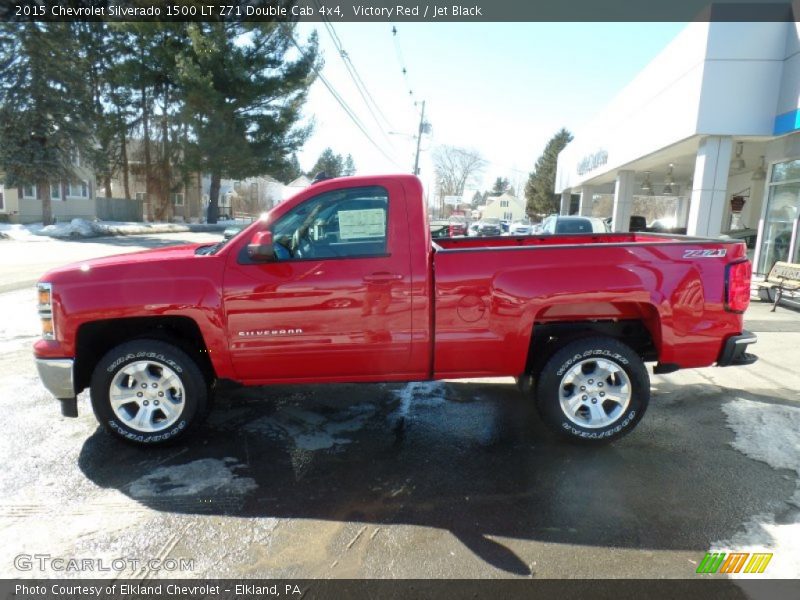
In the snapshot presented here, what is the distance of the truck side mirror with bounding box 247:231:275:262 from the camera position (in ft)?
11.5

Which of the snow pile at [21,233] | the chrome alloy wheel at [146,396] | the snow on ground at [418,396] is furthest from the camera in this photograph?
the snow pile at [21,233]

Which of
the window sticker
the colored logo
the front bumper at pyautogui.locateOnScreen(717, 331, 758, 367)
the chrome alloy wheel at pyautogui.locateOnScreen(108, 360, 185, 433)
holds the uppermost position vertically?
the window sticker

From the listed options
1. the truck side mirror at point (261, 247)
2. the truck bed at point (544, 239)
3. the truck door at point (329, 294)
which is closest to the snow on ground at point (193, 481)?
the truck door at point (329, 294)

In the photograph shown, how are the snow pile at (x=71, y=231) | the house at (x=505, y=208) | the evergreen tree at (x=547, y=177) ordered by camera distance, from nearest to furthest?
the snow pile at (x=71, y=231), the evergreen tree at (x=547, y=177), the house at (x=505, y=208)

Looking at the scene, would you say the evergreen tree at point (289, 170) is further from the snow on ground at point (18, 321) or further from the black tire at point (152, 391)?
the black tire at point (152, 391)

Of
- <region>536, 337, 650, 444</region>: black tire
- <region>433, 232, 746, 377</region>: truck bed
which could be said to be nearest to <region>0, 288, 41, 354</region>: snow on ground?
<region>433, 232, 746, 377</region>: truck bed

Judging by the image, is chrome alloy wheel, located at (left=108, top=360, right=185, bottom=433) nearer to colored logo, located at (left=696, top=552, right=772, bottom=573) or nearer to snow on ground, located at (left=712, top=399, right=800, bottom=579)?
colored logo, located at (left=696, top=552, right=772, bottom=573)

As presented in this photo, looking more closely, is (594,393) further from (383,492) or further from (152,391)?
(152,391)

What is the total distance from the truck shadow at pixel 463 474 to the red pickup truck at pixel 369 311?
331 mm

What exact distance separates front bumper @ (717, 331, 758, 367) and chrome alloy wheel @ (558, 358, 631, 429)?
2.67 ft

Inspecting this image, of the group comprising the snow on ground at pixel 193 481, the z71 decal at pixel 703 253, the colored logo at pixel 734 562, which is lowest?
the snow on ground at pixel 193 481

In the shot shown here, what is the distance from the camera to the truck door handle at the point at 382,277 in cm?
366

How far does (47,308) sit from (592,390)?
409 centimetres

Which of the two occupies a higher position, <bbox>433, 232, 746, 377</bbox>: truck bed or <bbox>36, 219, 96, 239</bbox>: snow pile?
<bbox>433, 232, 746, 377</bbox>: truck bed
